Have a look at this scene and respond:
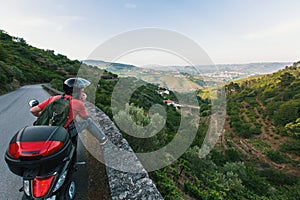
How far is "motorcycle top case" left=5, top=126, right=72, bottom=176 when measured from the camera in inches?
58.1

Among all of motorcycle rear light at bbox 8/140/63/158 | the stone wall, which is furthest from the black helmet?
the stone wall

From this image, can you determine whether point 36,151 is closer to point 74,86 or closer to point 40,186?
point 40,186

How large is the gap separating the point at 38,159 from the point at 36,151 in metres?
0.07

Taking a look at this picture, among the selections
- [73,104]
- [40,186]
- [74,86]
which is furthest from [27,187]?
[74,86]

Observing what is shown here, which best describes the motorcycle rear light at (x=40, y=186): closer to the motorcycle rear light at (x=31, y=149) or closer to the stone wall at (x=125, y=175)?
the motorcycle rear light at (x=31, y=149)

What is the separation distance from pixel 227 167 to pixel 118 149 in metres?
20.1

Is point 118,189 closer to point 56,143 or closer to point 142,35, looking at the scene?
point 56,143

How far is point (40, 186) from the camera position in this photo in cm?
154

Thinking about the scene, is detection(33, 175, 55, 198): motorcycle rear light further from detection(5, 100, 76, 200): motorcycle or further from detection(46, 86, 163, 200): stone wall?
detection(46, 86, 163, 200): stone wall

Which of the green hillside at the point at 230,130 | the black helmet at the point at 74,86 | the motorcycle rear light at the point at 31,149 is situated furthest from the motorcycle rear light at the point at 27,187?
the green hillside at the point at 230,130

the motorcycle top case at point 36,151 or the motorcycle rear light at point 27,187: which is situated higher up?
the motorcycle top case at point 36,151

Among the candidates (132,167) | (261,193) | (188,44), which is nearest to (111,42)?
(188,44)

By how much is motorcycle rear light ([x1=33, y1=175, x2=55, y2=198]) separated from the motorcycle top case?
11 cm

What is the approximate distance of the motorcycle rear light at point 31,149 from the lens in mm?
1480
